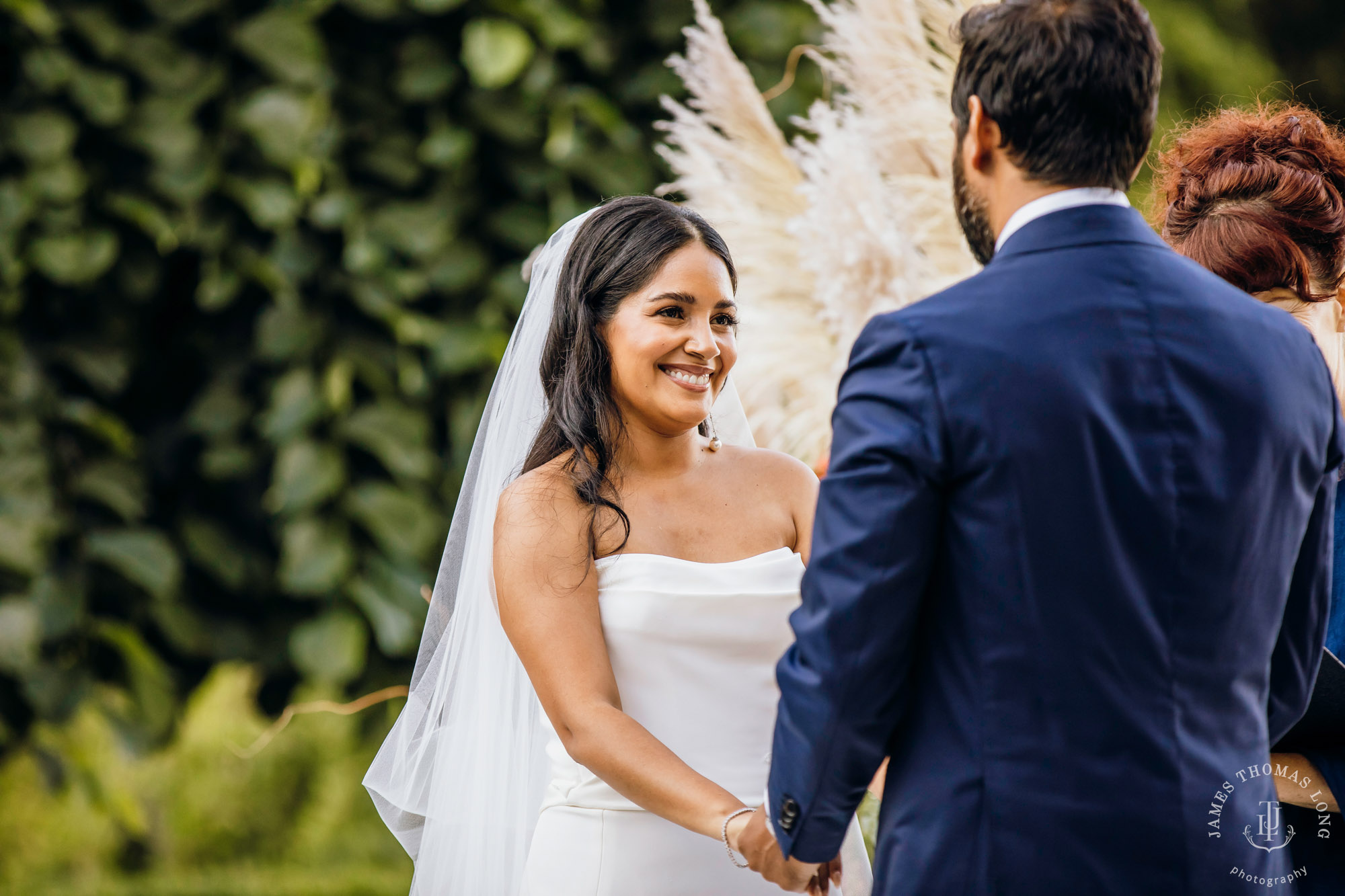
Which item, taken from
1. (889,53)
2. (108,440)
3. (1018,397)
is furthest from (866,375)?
(108,440)

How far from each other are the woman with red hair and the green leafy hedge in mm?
1597

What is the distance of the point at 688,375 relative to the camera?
5.85 ft

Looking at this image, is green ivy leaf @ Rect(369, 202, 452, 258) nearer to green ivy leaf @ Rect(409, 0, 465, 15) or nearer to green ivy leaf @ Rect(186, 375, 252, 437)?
green ivy leaf @ Rect(409, 0, 465, 15)

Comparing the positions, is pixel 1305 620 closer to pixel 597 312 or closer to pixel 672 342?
pixel 672 342

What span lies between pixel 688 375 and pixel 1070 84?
0.80 metres

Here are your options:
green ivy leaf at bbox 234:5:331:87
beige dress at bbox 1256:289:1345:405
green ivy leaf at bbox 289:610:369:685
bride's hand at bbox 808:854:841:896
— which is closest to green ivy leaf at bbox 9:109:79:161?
green ivy leaf at bbox 234:5:331:87

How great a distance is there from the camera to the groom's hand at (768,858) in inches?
55.7

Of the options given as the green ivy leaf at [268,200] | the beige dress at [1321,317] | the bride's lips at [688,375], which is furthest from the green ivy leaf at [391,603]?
the beige dress at [1321,317]

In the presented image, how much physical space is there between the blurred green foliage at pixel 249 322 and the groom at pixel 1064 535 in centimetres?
190

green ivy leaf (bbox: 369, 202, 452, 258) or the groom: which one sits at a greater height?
green ivy leaf (bbox: 369, 202, 452, 258)

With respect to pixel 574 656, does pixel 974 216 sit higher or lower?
higher

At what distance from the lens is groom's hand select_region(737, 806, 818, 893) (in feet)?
4.64

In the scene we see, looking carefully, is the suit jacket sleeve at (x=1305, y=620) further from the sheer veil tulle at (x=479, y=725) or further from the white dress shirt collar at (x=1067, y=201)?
the sheer veil tulle at (x=479, y=725)

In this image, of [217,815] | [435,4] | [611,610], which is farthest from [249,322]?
[611,610]
